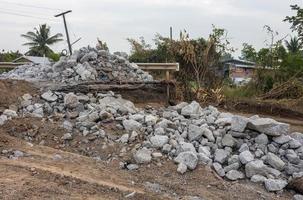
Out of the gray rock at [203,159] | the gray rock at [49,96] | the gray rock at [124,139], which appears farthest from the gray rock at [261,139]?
the gray rock at [49,96]

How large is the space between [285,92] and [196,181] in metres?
8.10

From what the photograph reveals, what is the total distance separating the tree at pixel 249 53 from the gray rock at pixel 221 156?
373 inches

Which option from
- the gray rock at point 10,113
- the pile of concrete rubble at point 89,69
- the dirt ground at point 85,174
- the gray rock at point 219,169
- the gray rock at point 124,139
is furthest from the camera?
the pile of concrete rubble at point 89,69

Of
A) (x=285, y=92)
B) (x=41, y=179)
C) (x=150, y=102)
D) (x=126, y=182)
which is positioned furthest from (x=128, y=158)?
(x=285, y=92)

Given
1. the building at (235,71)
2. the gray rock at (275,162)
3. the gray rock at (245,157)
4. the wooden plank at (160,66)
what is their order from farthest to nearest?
the building at (235,71) → the wooden plank at (160,66) → the gray rock at (275,162) → the gray rock at (245,157)

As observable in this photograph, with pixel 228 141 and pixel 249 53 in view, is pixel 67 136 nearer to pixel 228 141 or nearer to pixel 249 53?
pixel 228 141

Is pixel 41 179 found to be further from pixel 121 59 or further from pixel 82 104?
pixel 121 59

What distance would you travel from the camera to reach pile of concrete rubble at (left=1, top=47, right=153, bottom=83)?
9328mm

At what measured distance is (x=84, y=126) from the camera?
23.5 ft

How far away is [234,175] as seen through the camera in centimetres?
633

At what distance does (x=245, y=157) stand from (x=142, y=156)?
1.45 meters

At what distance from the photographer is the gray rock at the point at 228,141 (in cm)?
692

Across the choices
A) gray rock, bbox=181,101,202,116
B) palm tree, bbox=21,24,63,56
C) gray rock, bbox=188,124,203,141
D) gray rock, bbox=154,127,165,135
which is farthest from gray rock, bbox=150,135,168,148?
palm tree, bbox=21,24,63,56

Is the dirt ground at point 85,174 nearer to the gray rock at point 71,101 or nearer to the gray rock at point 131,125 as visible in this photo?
the gray rock at point 131,125
